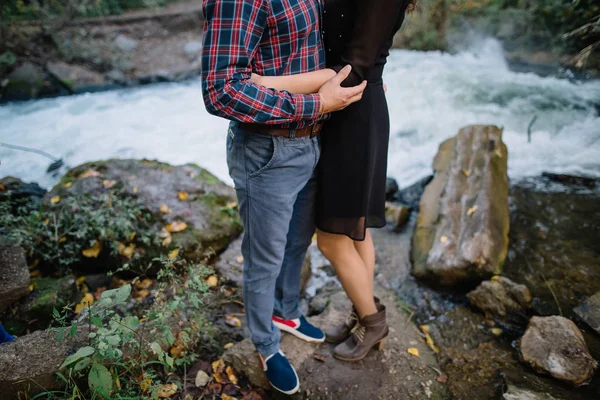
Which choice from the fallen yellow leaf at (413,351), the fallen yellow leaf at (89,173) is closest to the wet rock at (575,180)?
the fallen yellow leaf at (413,351)

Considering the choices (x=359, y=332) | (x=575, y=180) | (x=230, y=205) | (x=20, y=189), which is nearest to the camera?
(x=359, y=332)

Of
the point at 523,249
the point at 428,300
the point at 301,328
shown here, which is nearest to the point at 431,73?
the point at 523,249

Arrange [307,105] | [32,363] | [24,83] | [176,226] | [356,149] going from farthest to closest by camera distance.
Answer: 1. [24,83]
2. [176,226]
3. [32,363]
4. [356,149]
5. [307,105]

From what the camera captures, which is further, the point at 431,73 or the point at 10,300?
the point at 431,73

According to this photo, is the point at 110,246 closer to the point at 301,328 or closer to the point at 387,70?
the point at 301,328

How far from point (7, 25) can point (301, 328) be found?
1102 cm

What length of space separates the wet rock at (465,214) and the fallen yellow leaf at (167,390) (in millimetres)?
2164

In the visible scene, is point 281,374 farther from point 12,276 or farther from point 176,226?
point 12,276

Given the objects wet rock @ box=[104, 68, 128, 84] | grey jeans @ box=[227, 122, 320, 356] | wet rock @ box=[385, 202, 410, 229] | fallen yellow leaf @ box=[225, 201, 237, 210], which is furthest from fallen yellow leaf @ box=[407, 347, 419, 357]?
wet rock @ box=[104, 68, 128, 84]

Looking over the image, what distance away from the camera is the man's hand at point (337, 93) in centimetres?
156

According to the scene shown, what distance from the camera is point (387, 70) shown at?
970cm

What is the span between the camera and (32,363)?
185 centimetres

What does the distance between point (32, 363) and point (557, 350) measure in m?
2.96

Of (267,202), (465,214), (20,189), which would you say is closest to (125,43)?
(20,189)
